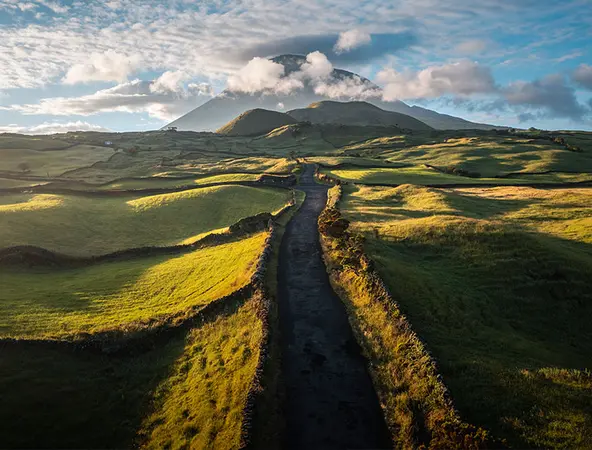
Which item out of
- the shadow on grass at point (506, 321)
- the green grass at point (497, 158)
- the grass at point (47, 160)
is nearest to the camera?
the shadow on grass at point (506, 321)

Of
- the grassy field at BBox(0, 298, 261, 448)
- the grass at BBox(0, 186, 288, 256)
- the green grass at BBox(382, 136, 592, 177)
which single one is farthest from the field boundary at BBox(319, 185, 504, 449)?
the green grass at BBox(382, 136, 592, 177)

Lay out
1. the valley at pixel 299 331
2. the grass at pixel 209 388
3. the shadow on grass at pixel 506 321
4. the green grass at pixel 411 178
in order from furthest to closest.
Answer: the green grass at pixel 411 178
the valley at pixel 299 331
the grass at pixel 209 388
the shadow on grass at pixel 506 321

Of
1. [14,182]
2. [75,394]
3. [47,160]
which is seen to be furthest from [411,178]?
[47,160]

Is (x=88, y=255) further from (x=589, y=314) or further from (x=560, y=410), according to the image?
(x=589, y=314)

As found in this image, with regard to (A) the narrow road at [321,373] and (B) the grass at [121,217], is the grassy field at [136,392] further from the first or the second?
(B) the grass at [121,217]

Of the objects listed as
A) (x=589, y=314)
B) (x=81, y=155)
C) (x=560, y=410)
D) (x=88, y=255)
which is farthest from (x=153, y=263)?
(x=81, y=155)

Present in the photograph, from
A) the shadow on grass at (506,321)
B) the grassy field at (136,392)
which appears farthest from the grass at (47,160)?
the shadow on grass at (506,321)
